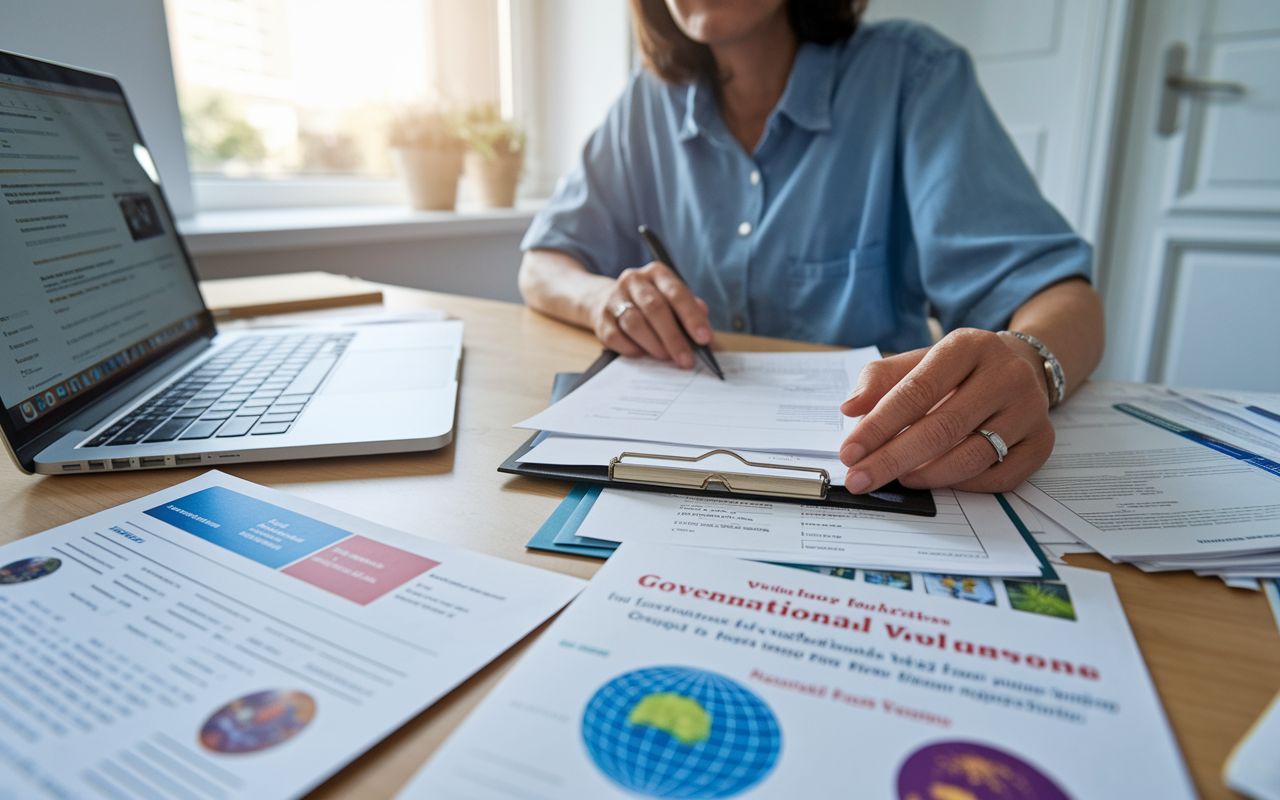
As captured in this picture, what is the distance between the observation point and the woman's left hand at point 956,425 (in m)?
0.43

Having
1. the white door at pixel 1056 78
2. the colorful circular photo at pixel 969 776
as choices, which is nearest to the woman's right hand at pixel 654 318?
the colorful circular photo at pixel 969 776

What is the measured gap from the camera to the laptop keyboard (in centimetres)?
51

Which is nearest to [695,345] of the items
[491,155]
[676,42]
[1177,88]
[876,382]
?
[876,382]

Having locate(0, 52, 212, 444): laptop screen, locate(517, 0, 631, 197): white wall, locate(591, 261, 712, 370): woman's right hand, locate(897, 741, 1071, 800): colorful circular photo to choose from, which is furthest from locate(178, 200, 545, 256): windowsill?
locate(897, 741, 1071, 800): colorful circular photo

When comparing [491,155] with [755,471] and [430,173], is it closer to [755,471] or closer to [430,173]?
[430,173]

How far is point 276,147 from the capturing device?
1.77m

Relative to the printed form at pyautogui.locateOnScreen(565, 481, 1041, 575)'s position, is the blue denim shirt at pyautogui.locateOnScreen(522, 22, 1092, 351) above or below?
above

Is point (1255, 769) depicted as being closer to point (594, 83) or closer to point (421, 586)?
point (421, 586)

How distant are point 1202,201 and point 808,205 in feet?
4.92

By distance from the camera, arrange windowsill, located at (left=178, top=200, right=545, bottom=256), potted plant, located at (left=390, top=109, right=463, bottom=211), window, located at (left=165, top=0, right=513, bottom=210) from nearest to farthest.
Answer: windowsill, located at (left=178, top=200, right=545, bottom=256) < window, located at (left=165, top=0, right=513, bottom=210) < potted plant, located at (left=390, top=109, right=463, bottom=211)

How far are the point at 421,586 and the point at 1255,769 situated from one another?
1.05 feet

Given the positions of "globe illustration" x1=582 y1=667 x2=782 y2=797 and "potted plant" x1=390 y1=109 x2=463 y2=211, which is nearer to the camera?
"globe illustration" x1=582 y1=667 x2=782 y2=797

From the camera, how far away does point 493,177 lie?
1924 millimetres

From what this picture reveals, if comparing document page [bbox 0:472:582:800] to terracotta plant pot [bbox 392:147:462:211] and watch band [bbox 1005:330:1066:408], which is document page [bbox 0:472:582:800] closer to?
watch band [bbox 1005:330:1066:408]
